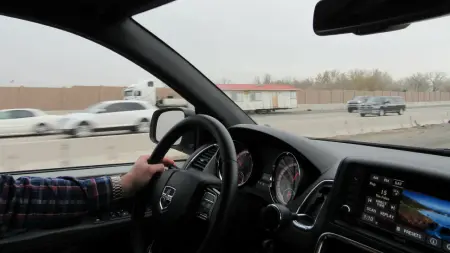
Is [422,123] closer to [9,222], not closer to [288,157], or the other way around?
[288,157]

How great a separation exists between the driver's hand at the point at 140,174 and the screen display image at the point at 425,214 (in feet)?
3.21

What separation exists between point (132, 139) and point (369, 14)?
6.17ft

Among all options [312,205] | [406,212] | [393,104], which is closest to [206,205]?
[312,205]

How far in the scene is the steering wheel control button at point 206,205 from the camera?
163cm

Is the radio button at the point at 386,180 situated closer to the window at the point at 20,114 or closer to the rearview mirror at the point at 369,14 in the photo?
the rearview mirror at the point at 369,14

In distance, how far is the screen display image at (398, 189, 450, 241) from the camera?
1238mm

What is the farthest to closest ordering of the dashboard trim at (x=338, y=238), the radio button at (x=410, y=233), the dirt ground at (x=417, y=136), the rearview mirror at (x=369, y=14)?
the dirt ground at (x=417, y=136) < the dashboard trim at (x=338, y=238) < the radio button at (x=410, y=233) < the rearview mirror at (x=369, y=14)

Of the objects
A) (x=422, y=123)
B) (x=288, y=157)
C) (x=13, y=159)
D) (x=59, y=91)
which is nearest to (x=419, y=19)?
(x=288, y=157)

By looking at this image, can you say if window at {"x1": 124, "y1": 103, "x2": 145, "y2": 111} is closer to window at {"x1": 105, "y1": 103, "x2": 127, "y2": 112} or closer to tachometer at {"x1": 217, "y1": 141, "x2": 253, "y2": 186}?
window at {"x1": 105, "y1": 103, "x2": 127, "y2": 112}

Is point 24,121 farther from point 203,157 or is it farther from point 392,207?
point 392,207

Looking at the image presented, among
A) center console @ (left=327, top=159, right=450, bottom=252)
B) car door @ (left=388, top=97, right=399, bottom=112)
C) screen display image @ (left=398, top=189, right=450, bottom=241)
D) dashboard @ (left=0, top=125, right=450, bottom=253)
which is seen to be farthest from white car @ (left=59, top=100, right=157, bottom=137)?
screen display image @ (left=398, top=189, right=450, bottom=241)

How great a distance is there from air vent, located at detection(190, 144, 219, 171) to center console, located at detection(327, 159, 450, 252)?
26.8 inches

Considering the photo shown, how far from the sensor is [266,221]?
67.0 inches

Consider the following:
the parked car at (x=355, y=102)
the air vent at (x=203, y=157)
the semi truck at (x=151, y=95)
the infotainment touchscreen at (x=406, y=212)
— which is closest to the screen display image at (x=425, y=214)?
the infotainment touchscreen at (x=406, y=212)
